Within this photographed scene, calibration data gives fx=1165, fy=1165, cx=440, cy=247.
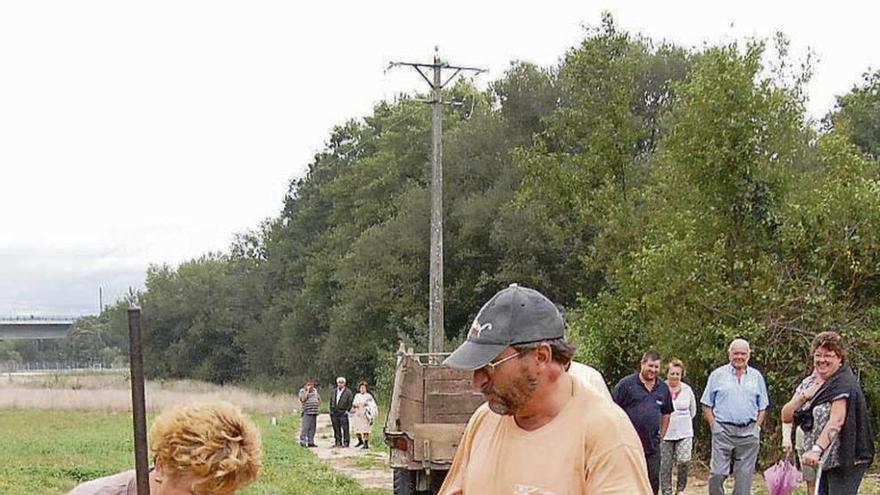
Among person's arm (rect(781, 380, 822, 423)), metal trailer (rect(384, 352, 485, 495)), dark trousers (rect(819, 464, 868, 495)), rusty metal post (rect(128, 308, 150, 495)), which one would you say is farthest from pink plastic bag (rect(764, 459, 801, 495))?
rusty metal post (rect(128, 308, 150, 495))

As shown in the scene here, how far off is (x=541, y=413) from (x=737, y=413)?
7268 millimetres

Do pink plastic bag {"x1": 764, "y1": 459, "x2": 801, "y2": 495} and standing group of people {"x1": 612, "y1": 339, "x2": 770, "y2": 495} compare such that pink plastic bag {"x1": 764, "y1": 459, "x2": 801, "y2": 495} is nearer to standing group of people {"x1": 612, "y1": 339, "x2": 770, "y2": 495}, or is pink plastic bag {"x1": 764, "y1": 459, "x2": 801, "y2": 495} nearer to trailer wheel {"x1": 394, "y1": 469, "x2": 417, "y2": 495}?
standing group of people {"x1": 612, "y1": 339, "x2": 770, "y2": 495}

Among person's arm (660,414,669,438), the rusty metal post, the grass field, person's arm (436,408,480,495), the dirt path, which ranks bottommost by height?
the dirt path

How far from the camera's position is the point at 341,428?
2448 centimetres

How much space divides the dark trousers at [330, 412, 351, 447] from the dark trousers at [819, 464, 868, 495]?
17.1 metres

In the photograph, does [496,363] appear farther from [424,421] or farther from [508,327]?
[424,421]

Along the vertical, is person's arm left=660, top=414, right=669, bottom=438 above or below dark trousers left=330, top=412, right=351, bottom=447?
above

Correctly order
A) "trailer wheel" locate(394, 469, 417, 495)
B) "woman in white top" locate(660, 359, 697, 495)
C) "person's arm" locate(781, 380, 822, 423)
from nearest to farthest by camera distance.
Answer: "person's arm" locate(781, 380, 822, 423), "woman in white top" locate(660, 359, 697, 495), "trailer wheel" locate(394, 469, 417, 495)

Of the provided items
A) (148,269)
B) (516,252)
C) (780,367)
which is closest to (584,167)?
(780,367)

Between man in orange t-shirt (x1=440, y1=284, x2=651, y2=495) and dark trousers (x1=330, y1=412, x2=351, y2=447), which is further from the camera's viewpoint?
dark trousers (x1=330, y1=412, x2=351, y2=447)

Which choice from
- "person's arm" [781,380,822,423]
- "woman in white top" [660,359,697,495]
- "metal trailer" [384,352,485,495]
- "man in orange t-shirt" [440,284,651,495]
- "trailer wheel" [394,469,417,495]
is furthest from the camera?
"trailer wheel" [394,469,417,495]

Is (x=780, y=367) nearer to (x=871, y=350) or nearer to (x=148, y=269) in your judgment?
(x=871, y=350)

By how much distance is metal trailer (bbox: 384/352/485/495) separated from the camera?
11906 mm

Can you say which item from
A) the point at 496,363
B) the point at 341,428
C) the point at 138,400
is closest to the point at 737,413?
the point at 496,363
